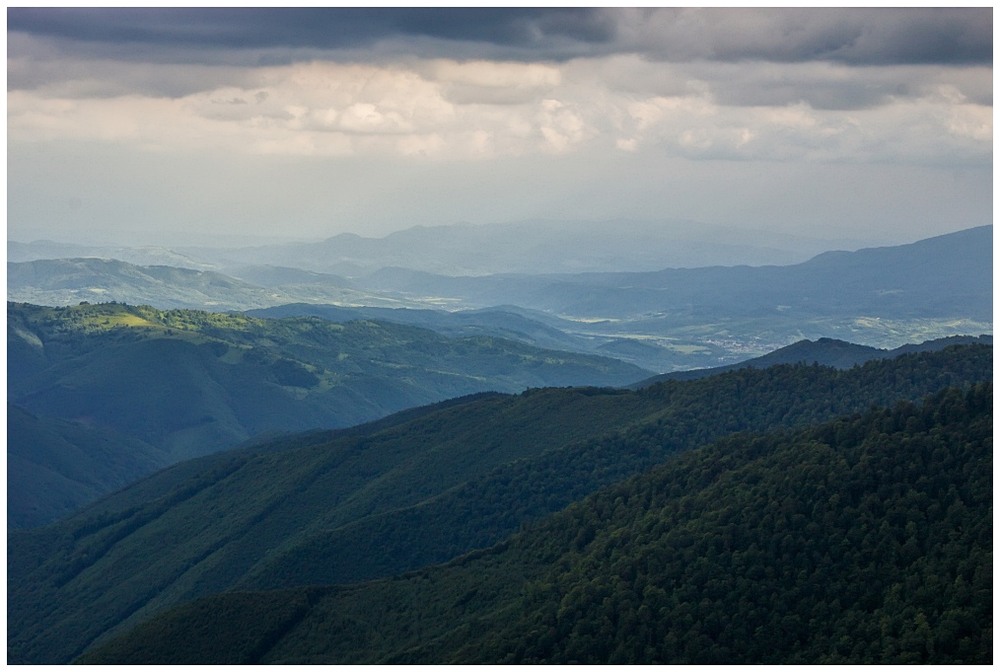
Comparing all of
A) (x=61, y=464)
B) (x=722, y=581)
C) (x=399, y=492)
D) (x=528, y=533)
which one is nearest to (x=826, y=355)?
(x=399, y=492)

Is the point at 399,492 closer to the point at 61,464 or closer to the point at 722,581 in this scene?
the point at 722,581

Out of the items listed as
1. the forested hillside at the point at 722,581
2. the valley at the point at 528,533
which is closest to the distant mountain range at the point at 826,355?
the valley at the point at 528,533

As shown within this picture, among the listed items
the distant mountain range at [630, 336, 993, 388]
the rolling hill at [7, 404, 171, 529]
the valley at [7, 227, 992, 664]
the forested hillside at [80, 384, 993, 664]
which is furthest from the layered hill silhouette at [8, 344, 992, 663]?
the distant mountain range at [630, 336, 993, 388]

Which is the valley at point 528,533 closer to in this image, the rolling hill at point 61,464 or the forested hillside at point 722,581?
the forested hillside at point 722,581

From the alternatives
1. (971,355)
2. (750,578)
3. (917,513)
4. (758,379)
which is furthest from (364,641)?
(971,355)

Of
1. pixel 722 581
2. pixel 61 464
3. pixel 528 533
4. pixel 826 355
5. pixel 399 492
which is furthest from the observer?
pixel 61 464

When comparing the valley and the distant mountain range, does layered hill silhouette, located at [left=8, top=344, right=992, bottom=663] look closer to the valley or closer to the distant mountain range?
the valley
